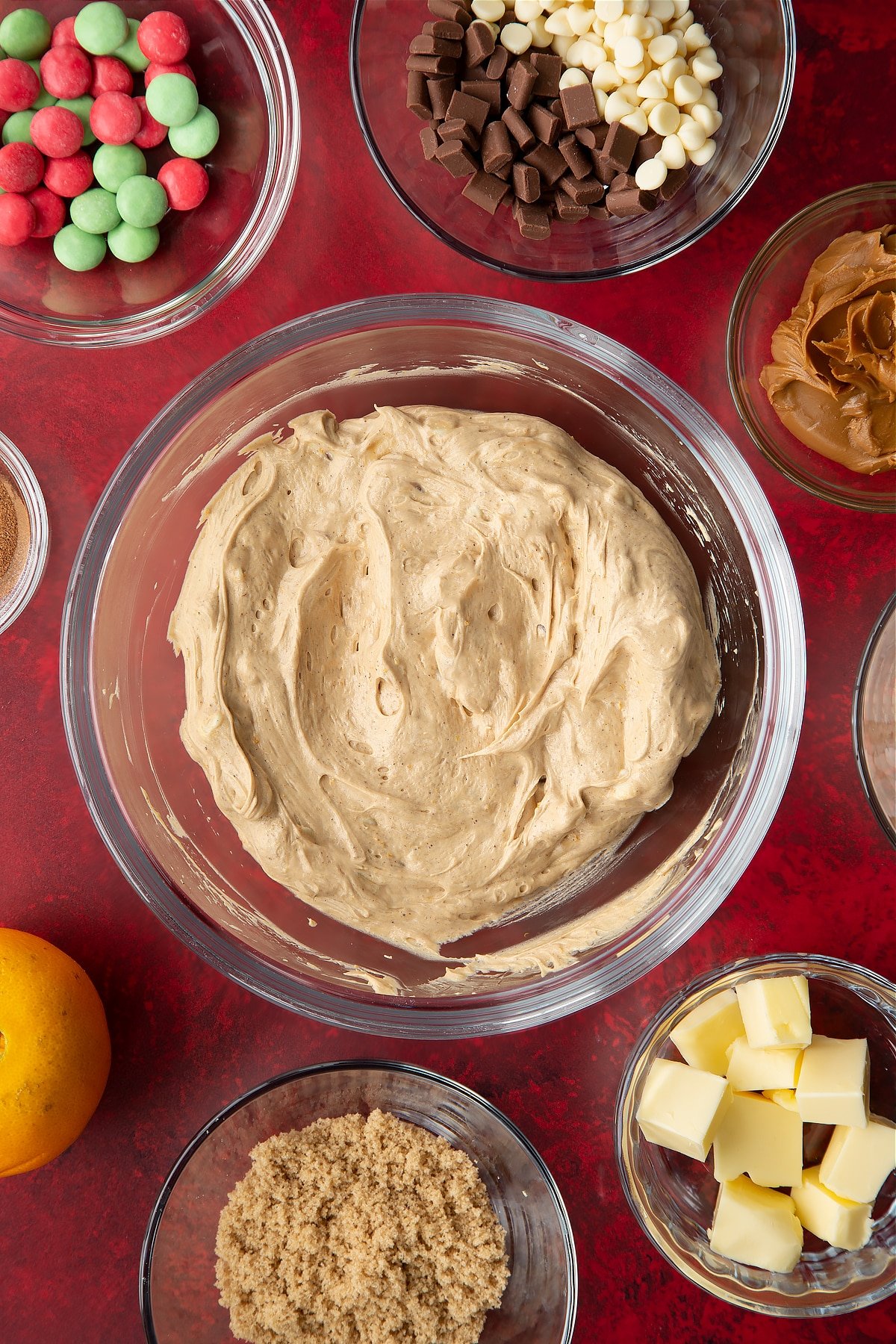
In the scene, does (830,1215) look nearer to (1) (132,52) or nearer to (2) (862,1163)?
(2) (862,1163)

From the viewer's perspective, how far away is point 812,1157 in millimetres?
1660

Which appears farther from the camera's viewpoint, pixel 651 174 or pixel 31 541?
pixel 31 541

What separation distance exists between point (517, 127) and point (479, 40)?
0.54ft

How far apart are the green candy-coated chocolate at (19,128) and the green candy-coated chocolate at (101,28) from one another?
0.18 m

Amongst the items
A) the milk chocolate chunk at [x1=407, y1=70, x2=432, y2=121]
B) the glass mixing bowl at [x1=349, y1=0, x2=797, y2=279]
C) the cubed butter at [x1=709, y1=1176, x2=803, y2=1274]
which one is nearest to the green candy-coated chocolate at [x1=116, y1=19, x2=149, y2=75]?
the glass mixing bowl at [x1=349, y1=0, x2=797, y2=279]

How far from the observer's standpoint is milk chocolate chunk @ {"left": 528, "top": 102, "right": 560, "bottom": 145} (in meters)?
1.54

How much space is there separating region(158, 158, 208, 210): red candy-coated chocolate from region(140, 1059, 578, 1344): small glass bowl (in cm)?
168

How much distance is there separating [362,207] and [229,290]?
31cm

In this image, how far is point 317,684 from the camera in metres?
1.57

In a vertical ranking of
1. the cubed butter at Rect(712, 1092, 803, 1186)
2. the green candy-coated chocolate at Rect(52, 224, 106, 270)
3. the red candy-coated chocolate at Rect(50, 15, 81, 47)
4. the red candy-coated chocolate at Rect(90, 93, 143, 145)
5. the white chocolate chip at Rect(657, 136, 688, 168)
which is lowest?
the cubed butter at Rect(712, 1092, 803, 1186)

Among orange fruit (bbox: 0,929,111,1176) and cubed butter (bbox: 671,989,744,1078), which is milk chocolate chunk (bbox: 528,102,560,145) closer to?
cubed butter (bbox: 671,989,744,1078)

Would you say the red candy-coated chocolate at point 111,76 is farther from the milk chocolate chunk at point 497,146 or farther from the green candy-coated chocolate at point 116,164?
the milk chocolate chunk at point 497,146

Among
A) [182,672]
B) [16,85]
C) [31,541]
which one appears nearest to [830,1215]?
[182,672]

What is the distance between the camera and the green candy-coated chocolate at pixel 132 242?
172 cm
